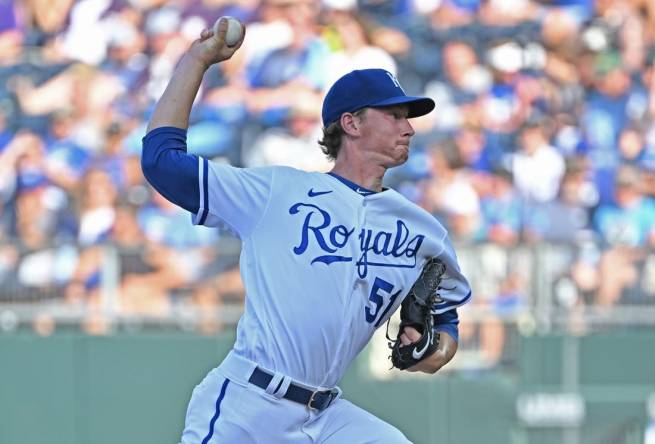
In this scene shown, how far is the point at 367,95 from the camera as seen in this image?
3949mm

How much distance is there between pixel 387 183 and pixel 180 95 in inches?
200

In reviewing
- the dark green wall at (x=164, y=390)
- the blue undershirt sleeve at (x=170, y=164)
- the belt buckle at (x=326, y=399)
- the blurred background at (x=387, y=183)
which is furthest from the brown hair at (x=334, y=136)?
the dark green wall at (x=164, y=390)

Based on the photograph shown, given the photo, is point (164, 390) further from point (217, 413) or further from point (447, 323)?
point (217, 413)

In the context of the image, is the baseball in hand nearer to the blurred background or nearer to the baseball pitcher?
the baseball pitcher

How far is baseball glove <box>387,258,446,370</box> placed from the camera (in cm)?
394

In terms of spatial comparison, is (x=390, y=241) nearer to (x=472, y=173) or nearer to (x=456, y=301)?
(x=456, y=301)

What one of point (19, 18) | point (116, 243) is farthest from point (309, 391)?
point (19, 18)

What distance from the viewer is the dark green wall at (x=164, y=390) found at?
7926mm

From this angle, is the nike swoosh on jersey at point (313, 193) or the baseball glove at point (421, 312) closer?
the nike swoosh on jersey at point (313, 193)

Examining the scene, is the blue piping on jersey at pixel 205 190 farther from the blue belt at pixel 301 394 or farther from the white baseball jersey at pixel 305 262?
the blue belt at pixel 301 394

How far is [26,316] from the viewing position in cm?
796

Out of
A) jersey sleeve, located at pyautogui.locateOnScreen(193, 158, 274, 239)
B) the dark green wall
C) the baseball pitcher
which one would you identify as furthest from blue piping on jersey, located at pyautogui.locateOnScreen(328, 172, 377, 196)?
the dark green wall

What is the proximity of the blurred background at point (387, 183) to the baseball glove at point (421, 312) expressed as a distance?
392cm

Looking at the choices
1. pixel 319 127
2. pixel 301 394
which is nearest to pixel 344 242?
pixel 301 394
